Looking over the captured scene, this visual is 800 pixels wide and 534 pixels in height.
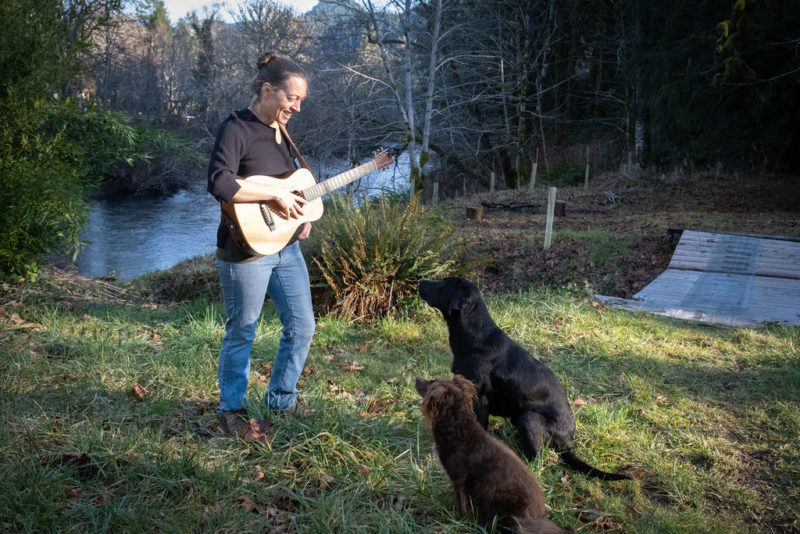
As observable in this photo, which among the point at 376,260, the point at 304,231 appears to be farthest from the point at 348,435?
the point at 376,260

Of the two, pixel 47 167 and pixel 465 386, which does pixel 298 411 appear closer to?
pixel 465 386

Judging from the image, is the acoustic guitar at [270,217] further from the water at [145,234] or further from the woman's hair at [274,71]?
the water at [145,234]

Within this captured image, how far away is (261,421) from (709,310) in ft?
19.9

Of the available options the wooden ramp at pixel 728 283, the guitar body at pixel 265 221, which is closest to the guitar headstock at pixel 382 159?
the guitar body at pixel 265 221

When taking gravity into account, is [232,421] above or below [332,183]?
below

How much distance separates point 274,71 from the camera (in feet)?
9.41

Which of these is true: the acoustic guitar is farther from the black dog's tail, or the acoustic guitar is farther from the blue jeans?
the black dog's tail

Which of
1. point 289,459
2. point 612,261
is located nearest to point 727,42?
point 612,261

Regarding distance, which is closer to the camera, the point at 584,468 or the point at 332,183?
the point at 584,468

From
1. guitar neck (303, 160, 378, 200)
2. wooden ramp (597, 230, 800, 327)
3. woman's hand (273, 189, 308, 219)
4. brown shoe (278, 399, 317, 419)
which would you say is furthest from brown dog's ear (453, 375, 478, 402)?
wooden ramp (597, 230, 800, 327)

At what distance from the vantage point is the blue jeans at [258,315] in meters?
2.92

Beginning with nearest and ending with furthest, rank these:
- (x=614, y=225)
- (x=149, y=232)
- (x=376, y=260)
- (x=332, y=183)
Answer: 1. (x=332, y=183)
2. (x=376, y=260)
3. (x=614, y=225)
4. (x=149, y=232)

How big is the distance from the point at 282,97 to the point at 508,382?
2.08 metres

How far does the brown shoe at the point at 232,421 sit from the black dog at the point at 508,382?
4.37 feet
